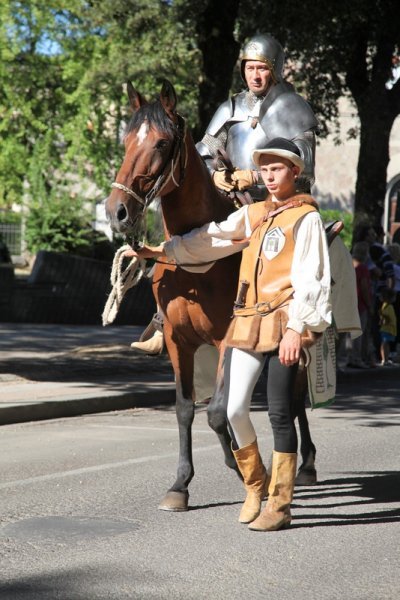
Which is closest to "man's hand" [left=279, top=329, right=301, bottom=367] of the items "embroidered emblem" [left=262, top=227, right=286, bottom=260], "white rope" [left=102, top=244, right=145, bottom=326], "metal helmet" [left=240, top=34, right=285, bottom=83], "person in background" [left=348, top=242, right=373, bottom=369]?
"embroidered emblem" [left=262, top=227, right=286, bottom=260]

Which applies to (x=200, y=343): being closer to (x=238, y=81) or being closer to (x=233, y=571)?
(x=233, y=571)

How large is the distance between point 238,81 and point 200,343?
75.2 ft

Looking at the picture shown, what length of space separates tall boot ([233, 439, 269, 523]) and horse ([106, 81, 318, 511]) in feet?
1.26

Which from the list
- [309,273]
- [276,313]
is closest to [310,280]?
[309,273]

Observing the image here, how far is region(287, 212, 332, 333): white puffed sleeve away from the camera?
18.7 feet

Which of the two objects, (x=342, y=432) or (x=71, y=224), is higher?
(x=71, y=224)

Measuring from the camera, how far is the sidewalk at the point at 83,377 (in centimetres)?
1141

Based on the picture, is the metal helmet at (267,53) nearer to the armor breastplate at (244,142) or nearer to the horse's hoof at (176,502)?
the armor breastplate at (244,142)

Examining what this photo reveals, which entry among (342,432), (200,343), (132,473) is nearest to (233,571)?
(200,343)

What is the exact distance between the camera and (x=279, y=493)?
19.6 feet

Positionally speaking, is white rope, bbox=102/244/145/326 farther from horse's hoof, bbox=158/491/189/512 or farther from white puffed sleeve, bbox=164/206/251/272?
horse's hoof, bbox=158/491/189/512

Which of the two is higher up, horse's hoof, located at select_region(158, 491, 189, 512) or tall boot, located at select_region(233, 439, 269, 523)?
tall boot, located at select_region(233, 439, 269, 523)

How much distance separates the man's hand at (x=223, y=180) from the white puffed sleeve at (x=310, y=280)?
1.17 m

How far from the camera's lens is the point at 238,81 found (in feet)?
95.0
